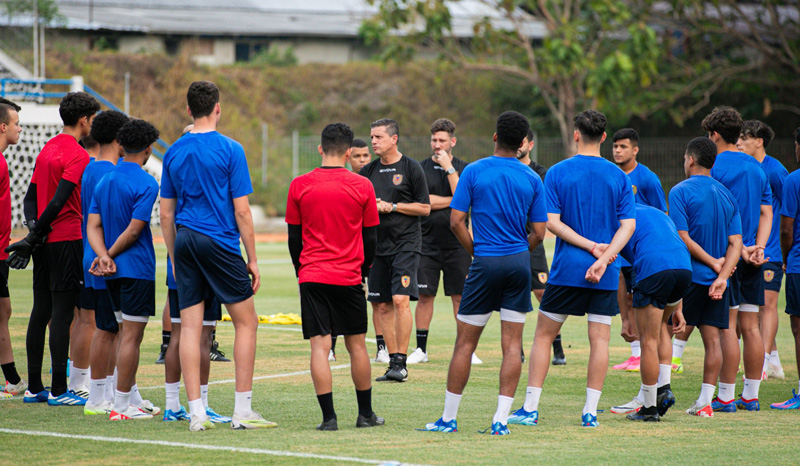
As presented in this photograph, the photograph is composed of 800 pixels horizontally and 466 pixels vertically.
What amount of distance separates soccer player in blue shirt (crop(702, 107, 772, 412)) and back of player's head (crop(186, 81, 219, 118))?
4.19 m

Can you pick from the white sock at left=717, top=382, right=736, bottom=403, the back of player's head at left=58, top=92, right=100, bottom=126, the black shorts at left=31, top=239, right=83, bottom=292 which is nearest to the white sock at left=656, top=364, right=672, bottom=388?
the white sock at left=717, top=382, right=736, bottom=403

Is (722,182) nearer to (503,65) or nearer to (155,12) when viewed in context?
(503,65)

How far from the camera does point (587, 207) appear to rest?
22.2 feet

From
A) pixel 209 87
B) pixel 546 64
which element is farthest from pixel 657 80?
pixel 209 87

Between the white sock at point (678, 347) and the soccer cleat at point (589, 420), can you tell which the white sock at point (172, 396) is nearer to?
the soccer cleat at point (589, 420)

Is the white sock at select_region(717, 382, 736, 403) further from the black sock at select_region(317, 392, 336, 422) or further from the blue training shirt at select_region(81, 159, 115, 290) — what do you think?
the blue training shirt at select_region(81, 159, 115, 290)

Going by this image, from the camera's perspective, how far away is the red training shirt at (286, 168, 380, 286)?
6.63 m

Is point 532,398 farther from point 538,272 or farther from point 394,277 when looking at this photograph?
point 538,272

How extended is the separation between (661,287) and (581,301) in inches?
30.3

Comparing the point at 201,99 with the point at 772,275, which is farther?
the point at 772,275

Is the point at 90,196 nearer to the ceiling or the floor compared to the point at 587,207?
nearer to the floor

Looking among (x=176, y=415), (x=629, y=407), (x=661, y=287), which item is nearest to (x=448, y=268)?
(x=629, y=407)

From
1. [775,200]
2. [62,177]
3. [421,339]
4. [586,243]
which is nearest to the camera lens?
[586,243]

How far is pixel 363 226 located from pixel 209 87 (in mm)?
1498
